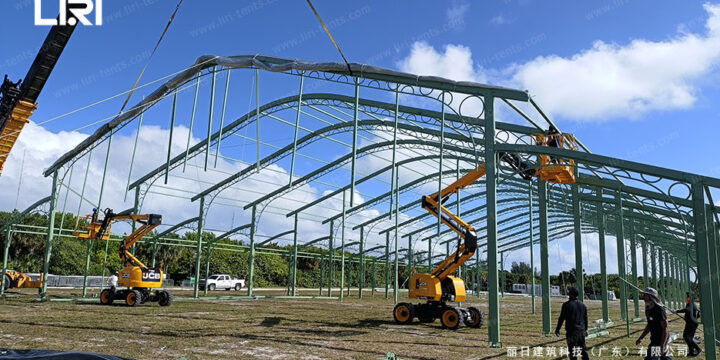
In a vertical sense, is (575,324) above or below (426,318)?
above

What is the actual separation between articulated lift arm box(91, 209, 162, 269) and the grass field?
3029 millimetres

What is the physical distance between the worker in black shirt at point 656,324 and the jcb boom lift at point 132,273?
19.7 meters

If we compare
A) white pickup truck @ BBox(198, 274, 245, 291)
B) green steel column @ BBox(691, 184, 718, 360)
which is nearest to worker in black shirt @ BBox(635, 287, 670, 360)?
green steel column @ BBox(691, 184, 718, 360)

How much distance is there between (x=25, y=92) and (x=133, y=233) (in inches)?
351

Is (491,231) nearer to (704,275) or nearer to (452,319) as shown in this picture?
(704,275)

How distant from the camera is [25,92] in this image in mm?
16281

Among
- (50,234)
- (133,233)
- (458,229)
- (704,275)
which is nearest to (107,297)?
(133,233)

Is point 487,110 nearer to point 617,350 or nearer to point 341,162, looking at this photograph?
point 617,350

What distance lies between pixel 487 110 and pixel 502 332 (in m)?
7.74

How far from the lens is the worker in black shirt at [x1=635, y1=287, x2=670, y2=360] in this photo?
9.67 m

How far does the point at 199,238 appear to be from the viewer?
102 feet

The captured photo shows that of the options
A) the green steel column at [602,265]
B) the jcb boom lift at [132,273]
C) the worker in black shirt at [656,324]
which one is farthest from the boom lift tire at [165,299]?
the worker in black shirt at [656,324]

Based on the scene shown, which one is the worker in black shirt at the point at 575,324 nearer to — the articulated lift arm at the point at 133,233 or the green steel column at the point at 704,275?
the green steel column at the point at 704,275

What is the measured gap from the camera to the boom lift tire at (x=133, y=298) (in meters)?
22.3
